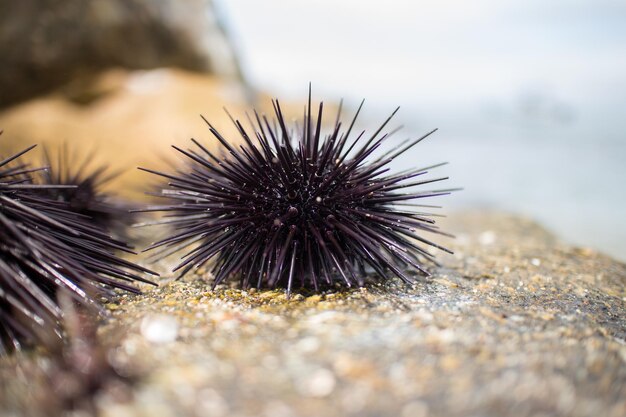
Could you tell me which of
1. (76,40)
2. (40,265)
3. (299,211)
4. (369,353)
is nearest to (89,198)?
(40,265)

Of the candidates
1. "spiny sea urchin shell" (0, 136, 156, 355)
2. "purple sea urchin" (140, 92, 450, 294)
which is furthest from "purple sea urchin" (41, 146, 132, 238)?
"purple sea urchin" (140, 92, 450, 294)

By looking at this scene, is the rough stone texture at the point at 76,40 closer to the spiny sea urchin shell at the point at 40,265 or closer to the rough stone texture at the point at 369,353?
the spiny sea urchin shell at the point at 40,265

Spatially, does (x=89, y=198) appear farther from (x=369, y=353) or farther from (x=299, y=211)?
(x=369, y=353)

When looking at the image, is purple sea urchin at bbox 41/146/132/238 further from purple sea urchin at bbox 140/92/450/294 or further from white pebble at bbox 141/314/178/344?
white pebble at bbox 141/314/178/344

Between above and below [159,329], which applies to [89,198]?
above

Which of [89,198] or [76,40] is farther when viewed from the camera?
[76,40]

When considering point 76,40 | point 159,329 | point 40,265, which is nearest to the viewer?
point 159,329
